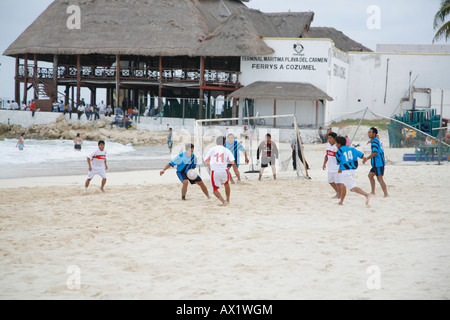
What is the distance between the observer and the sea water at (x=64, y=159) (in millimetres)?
18219

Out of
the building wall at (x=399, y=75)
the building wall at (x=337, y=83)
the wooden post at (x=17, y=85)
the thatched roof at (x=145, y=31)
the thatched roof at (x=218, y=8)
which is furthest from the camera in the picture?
the thatched roof at (x=218, y=8)

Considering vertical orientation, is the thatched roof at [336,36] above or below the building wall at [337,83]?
above

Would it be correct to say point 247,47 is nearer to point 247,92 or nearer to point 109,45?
point 247,92

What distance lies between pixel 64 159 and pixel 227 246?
707 inches

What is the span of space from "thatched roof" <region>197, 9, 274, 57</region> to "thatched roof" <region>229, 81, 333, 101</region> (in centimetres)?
219

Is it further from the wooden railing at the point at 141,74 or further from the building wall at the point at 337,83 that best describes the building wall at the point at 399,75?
the wooden railing at the point at 141,74

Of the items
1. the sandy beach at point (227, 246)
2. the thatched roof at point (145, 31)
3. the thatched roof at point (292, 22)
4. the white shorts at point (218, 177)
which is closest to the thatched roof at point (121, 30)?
the thatched roof at point (145, 31)

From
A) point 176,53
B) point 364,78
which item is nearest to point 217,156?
point 176,53

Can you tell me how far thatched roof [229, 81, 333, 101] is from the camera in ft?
106

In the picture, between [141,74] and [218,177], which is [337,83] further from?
[218,177]

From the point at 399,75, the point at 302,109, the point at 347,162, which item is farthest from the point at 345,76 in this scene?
the point at 347,162

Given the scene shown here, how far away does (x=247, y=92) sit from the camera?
109 feet

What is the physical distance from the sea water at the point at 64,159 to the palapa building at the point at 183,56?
5354mm

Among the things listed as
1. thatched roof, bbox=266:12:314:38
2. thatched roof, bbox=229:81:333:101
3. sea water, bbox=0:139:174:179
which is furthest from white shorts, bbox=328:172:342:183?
thatched roof, bbox=266:12:314:38
